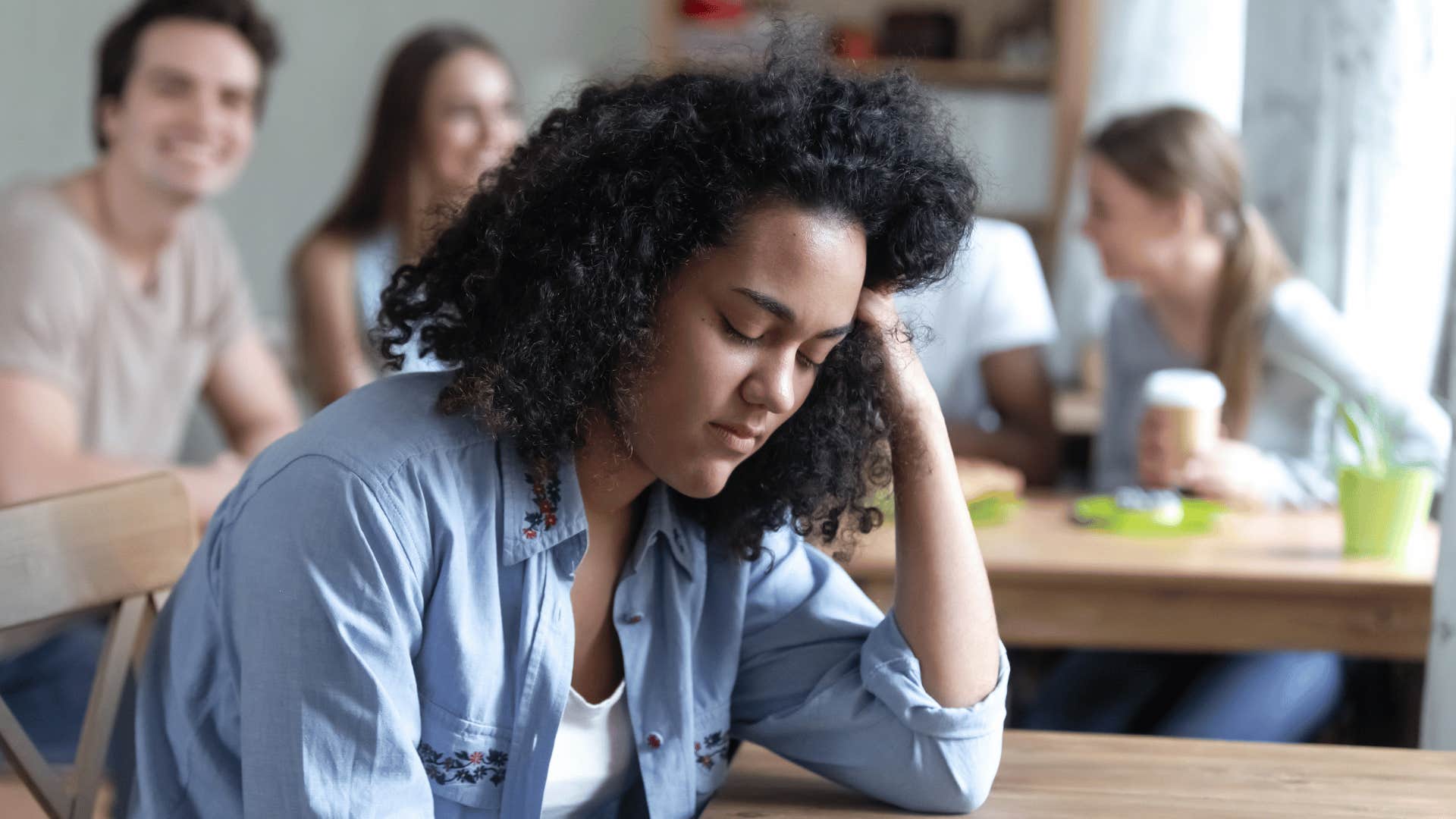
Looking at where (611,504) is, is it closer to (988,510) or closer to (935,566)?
(935,566)

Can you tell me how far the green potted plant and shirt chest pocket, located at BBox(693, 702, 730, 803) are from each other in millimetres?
1081

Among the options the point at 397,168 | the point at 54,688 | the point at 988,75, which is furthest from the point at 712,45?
the point at 54,688

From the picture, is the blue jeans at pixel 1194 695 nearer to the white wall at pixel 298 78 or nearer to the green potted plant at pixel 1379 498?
the green potted plant at pixel 1379 498

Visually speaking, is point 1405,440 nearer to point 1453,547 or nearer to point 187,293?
point 1453,547

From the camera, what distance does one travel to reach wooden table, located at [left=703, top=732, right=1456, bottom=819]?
1070 mm

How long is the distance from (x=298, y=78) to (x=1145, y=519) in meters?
3.32

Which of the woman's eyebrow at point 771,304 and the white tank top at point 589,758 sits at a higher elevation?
the woman's eyebrow at point 771,304

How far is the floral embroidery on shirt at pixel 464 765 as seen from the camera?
104cm

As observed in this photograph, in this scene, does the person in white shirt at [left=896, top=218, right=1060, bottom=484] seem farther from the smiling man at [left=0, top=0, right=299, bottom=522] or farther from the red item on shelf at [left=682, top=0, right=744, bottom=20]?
the red item on shelf at [left=682, top=0, right=744, bottom=20]

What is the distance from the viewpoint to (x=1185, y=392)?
2.15 meters

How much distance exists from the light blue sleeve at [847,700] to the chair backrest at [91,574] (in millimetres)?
533

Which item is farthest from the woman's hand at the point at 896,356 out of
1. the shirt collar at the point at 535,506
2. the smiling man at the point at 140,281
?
the smiling man at the point at 140,281

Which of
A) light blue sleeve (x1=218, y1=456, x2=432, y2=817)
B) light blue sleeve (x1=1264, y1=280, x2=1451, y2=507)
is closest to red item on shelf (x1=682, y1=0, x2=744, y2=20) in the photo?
light blue sleeve (x1=1264, y1=280, x2=1451, y2=507)

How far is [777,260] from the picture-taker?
1005 millimetres
